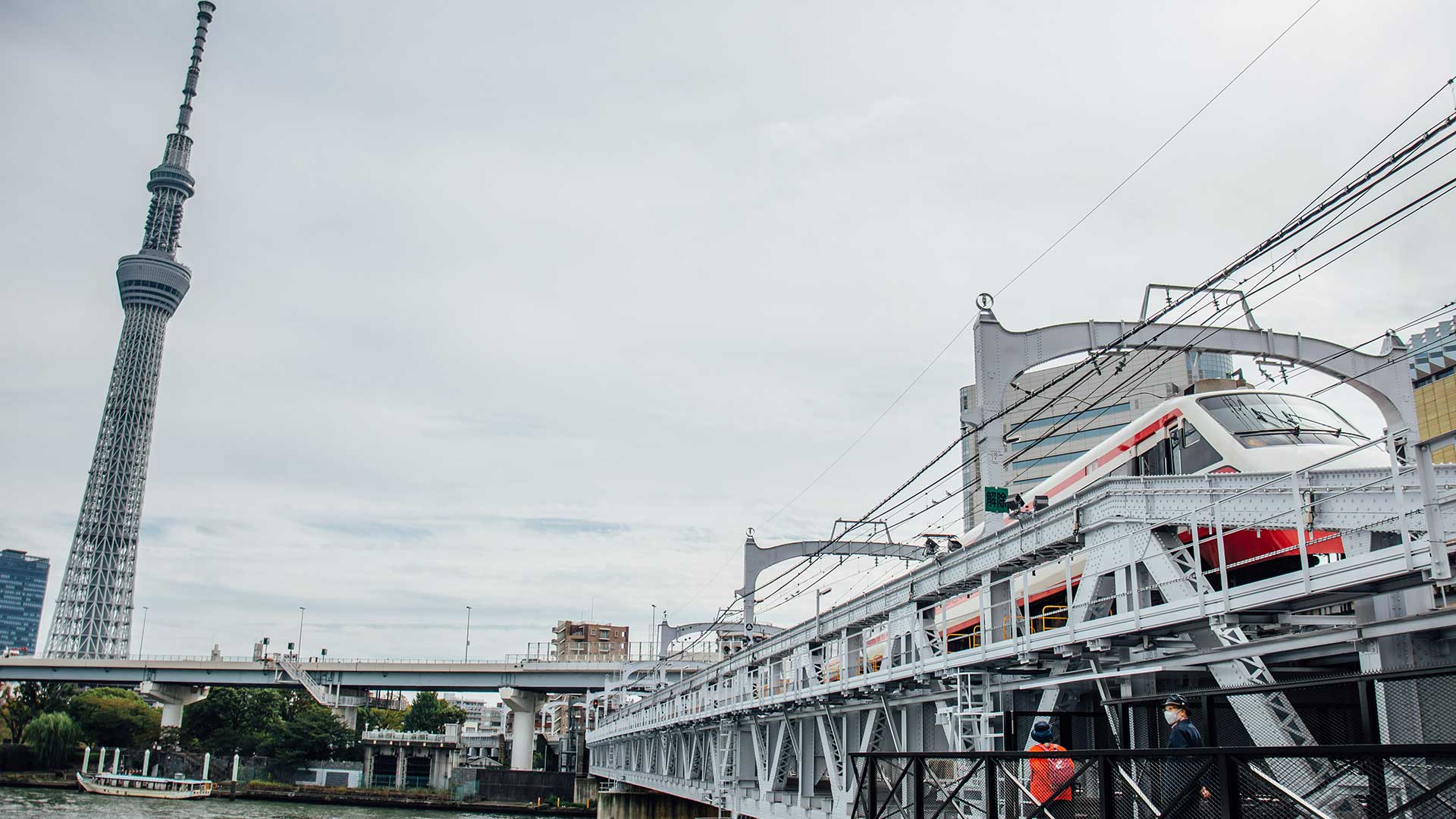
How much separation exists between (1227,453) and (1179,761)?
8564mm

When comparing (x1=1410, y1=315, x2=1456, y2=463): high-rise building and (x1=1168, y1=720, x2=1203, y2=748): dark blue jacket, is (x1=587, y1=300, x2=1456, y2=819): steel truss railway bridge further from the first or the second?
(x1=1410, y1=315, x2=1456, y2=463): high-rise building

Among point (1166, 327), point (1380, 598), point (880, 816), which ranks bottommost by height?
point (880, 816)

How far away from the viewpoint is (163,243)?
188 metres

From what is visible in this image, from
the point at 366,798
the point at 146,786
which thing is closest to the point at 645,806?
the point at 366,798

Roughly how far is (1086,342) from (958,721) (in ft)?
30.6

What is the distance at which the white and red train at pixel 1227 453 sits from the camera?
557 inches

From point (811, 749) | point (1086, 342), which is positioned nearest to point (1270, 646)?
point (1086, 342)

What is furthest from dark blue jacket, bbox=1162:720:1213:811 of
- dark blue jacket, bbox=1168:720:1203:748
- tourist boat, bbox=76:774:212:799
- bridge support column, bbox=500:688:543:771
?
bridge support column, bbox=500:688:543:771

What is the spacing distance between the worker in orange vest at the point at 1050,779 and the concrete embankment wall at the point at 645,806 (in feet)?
143

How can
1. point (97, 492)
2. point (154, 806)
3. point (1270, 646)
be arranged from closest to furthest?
point (1270, 646) → point (154, 806) → point (97, 492)

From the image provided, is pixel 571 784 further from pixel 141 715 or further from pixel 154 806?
pixel 141 715

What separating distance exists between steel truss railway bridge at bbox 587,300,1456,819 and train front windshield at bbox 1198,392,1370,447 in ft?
3.39

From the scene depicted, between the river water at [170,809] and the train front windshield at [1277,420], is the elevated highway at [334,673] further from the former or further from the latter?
the train front windshield at [1277,420]

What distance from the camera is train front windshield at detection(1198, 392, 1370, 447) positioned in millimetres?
15703
